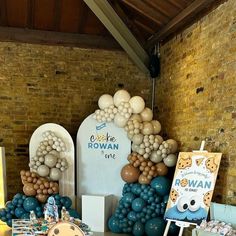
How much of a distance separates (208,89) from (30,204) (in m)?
3.13

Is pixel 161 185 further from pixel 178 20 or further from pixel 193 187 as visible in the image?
pixel 178 20

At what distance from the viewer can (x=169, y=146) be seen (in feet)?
18.3

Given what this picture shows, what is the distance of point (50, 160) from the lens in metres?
5.61

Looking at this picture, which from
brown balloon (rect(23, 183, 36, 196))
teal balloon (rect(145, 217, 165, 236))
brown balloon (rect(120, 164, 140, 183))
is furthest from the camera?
brown balloon (rect(120, 164, 140, 183))

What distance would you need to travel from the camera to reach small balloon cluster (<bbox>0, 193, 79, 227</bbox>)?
530cm

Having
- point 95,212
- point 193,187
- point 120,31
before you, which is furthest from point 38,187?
point 120,31

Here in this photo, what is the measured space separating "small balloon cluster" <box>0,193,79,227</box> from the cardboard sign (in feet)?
5.84

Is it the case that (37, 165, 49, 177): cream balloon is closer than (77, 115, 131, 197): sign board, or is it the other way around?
(37, 165, 49, 177): cream balloon

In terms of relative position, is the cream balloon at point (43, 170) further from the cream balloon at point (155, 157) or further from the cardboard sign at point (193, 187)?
the cardboard sign at point (193, 187)

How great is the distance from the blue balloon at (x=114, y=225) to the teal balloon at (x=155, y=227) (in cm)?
52

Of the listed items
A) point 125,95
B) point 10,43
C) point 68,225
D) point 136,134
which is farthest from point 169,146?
point 10,43

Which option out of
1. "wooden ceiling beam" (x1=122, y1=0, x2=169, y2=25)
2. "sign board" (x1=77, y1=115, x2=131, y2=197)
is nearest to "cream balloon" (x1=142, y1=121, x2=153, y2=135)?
"sign board" (x1=77, y1=115, x2=131, y2=197)

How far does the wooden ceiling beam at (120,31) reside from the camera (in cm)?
566

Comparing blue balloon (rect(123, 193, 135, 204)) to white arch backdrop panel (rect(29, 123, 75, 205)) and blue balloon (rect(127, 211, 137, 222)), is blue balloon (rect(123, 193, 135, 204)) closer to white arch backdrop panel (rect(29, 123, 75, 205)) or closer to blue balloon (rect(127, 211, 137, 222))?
blue balloon (rect(127, 211, 137, 222))
